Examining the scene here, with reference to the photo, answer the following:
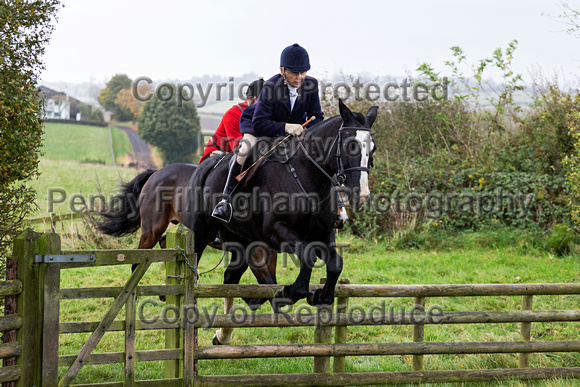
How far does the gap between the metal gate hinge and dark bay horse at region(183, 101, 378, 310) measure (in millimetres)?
1708

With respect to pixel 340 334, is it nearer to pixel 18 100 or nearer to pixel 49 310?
pixel 49 310

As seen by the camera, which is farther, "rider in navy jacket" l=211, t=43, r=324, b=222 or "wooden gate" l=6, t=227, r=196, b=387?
"rider in navy jacket" l=211, t=43, r=324, b=222

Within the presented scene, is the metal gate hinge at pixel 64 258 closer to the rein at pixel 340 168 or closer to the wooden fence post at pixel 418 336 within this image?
the rein at pixel 340 168

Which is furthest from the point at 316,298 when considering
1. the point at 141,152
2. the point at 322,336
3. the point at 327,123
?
the point at 141,152

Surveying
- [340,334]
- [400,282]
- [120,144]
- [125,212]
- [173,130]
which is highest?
[173,130]

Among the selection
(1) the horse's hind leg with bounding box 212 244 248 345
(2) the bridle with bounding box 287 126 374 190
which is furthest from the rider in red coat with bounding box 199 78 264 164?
(2) the bridle with bounding box 287 126 374 190

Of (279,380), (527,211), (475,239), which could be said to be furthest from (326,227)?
(527,211)

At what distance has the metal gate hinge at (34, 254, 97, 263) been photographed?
410 cm

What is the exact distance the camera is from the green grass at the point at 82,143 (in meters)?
42.8

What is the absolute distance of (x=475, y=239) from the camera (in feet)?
40.5

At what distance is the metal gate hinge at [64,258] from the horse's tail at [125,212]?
4.18 m

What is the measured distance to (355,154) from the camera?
191 inches

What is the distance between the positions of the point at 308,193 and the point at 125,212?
410 cm

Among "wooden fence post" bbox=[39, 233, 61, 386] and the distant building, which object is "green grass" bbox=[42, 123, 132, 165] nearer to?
the distant building
